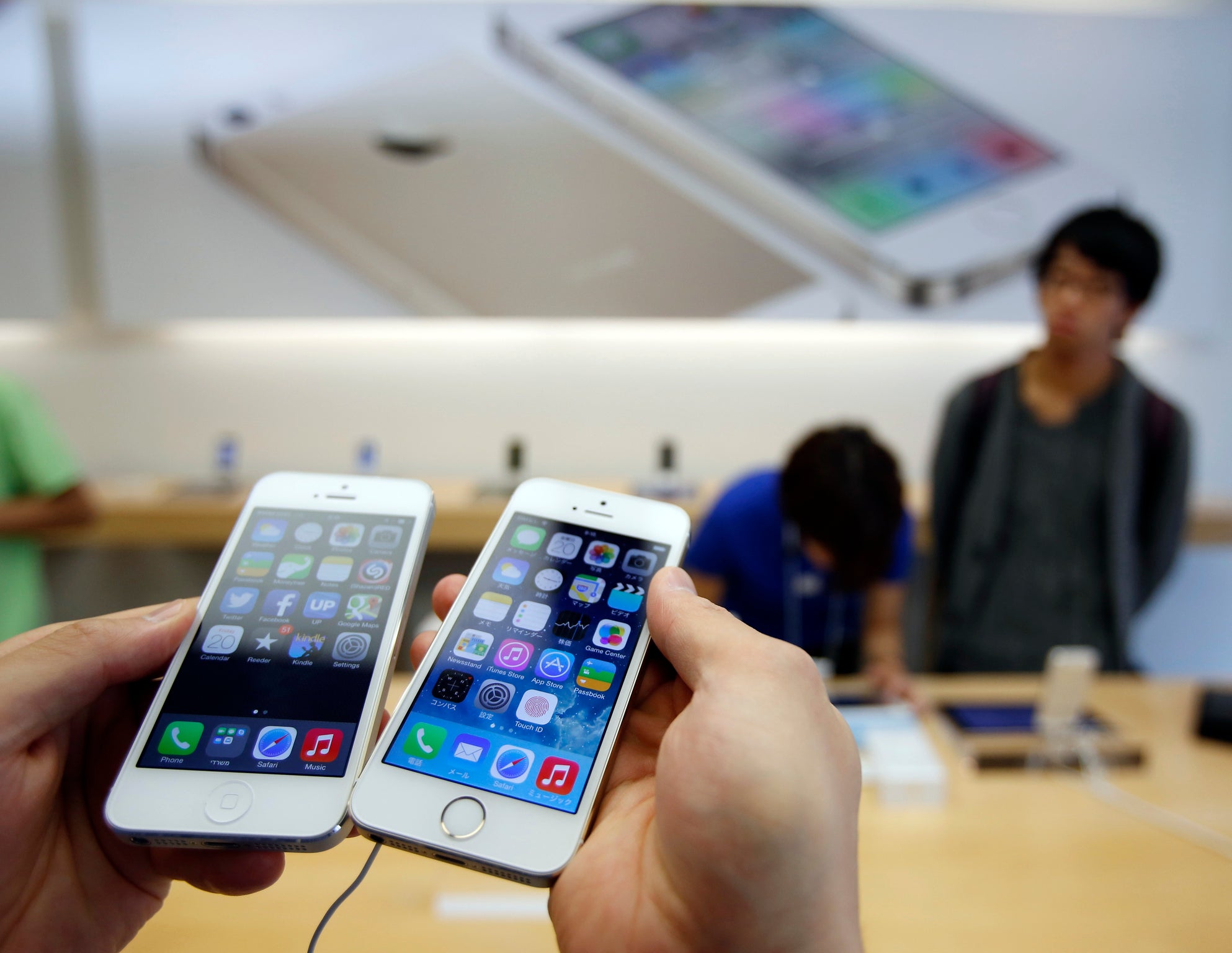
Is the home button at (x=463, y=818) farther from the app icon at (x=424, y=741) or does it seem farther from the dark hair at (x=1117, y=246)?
the dark hair at (x=1117, y=246)

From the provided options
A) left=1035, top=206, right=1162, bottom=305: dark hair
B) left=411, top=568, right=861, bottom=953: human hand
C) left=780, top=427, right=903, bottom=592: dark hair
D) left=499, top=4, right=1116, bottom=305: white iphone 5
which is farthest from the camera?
left=499, top=4, right=1116, bottom=305: white iphone 5

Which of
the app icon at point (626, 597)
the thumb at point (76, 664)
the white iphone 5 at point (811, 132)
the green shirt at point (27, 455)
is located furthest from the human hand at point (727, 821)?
the white iphone 5 at point (811, 132)

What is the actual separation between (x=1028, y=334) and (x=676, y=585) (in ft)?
5.97

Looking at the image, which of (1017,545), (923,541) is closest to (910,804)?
(1017,545)

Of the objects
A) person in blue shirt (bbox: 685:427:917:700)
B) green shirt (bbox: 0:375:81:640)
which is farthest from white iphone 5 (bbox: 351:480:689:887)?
green shirt (bbox: 0:375:81:640)

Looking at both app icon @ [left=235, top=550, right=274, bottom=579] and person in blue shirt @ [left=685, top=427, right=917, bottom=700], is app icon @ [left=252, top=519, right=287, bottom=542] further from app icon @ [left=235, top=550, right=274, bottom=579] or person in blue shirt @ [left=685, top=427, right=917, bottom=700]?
person in blue shirt @ [left=685, top=427, right=917, bottom=700]

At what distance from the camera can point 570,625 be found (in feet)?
1.44

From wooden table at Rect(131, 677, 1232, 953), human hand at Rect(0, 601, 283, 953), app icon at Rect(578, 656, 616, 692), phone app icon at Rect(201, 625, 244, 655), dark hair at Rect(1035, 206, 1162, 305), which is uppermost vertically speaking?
A: dark hair at Rect(1035, 206, 1162, 305)

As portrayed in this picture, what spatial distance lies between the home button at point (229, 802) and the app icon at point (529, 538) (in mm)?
192

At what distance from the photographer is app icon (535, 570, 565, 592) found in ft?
1.49

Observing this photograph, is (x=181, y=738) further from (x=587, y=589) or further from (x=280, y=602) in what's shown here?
(x=587, y=589)

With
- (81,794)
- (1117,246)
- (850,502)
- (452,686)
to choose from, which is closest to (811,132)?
(1117,246)

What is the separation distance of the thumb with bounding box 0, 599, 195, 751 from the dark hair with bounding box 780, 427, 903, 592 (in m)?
0.70

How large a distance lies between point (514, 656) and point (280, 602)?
0.14m
